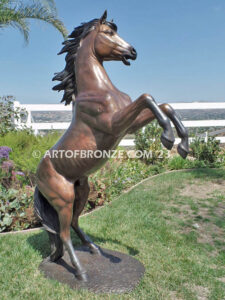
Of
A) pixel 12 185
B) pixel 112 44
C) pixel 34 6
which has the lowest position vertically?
pixel 12 185

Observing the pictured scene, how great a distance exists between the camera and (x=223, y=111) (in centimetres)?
A: 945

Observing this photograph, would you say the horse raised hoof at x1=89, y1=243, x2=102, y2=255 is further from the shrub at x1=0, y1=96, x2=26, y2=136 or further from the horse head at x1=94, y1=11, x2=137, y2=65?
the shrub at x1=0, y1=96, x2=26, y2=136

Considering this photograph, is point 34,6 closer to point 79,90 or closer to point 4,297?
point 79,90

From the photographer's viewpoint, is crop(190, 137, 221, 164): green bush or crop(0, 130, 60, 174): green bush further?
crop(190, 137, 221, 164): green bush

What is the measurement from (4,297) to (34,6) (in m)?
8.96

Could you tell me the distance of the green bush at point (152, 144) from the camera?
7344mm

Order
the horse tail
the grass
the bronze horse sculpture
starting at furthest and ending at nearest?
the horse tail < the grass < the bronze horse sculpture

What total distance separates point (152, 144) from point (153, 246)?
443 cm

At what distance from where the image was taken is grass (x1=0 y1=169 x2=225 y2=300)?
2.38m

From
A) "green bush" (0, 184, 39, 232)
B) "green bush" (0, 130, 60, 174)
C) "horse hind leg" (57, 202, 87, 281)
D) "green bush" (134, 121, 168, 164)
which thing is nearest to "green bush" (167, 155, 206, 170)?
"green bush" (134, 121, 168, 164)

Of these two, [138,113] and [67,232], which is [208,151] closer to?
[67,232]

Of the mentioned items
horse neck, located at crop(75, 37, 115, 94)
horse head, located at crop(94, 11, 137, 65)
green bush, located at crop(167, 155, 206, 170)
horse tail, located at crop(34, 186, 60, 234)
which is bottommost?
green bush, located at crop(167, 155, 206, 170)

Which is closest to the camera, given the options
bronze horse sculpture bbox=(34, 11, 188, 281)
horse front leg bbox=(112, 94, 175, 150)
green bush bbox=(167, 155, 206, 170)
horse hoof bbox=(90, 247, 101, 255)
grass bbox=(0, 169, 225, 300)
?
horse front leg bbox=(112, 94, 175, 150)

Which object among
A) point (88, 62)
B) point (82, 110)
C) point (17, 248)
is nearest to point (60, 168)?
point (82, 110)
